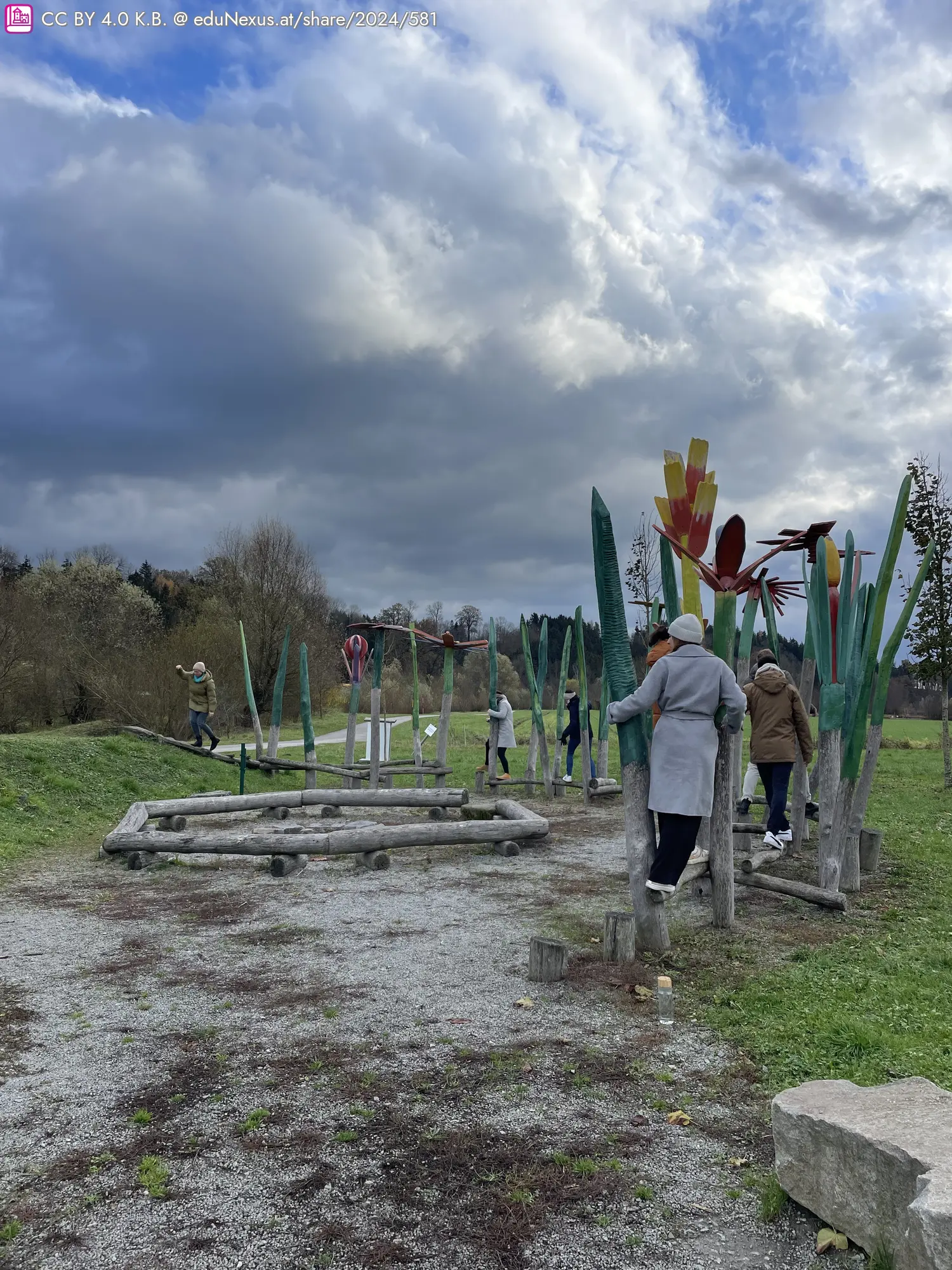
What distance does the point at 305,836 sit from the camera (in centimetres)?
823

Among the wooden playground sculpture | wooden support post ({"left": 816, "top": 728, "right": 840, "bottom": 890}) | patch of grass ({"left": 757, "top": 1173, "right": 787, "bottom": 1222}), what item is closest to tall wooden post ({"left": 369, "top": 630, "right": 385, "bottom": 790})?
the wooden playground sculpture

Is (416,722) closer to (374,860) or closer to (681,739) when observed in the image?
(374,860)

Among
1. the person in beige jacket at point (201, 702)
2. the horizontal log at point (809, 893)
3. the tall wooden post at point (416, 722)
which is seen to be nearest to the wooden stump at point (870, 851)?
the horizontal log at point (809, 893)

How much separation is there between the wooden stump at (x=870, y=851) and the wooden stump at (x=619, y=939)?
3.74m

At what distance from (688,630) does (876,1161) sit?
3426mm

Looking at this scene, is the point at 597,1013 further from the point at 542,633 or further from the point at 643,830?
the point at 542,633

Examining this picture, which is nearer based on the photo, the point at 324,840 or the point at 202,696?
the point at 324,840

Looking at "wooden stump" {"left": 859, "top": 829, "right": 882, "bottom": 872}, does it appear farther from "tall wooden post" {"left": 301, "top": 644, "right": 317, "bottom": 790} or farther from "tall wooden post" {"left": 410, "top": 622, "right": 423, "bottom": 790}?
"tall wooden post" {"left": 301, "top": 644, "right": 317, "bottom": 790}

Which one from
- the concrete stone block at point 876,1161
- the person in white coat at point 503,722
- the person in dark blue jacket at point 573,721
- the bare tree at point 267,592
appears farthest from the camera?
the bare tree at point 267,592

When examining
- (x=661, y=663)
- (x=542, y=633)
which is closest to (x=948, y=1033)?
(x=661, y=663)

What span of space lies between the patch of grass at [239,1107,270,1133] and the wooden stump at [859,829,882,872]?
6.31 meters

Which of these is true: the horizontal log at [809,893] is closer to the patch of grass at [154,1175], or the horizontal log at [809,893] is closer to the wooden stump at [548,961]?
the wooden stump at [548,961]

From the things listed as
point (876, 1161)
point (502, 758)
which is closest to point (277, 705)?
point (502, 758)

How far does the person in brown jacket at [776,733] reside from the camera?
7.96 meters
